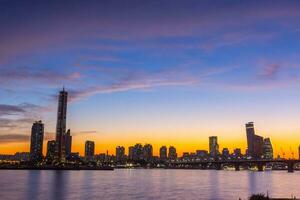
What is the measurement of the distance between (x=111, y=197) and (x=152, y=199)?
1028cm

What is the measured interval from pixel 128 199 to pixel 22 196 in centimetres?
2623

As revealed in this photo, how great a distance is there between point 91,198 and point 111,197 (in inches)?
184

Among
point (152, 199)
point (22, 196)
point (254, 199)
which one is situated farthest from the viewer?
point (22, 196)

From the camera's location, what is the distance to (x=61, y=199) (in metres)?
78.0

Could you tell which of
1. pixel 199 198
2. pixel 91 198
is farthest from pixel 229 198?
pixel 91 198

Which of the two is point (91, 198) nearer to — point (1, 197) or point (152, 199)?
point (152, 199)

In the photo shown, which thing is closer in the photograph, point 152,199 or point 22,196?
point 152,199

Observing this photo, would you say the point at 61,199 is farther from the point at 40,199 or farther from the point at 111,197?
the point at 111,197

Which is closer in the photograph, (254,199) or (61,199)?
(254,199)

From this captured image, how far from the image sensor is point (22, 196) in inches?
3302

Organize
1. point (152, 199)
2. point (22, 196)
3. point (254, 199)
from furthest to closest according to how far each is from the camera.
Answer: point (22, 196) < point (152, 199) < point (254, 199)

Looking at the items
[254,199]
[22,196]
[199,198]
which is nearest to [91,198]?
[22,196]

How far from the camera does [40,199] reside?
78.6 meters

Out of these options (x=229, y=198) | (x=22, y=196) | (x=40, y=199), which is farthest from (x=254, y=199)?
(x=22, y=196)
